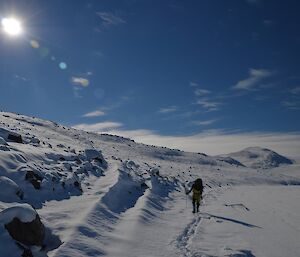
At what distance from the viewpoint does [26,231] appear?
34.9 ft

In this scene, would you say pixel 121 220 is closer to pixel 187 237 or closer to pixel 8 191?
pixel 187 237

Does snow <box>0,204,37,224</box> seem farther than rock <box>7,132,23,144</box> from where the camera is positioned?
No

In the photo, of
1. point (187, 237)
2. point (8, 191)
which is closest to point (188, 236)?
point (187, 237)

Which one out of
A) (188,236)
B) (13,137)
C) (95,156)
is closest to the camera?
(188,236)

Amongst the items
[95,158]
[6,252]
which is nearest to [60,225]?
[6,252]

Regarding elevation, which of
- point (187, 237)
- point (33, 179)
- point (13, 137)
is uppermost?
point (13, 137)

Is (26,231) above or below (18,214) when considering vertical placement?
below

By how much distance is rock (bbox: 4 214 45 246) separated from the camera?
1036 centimetres

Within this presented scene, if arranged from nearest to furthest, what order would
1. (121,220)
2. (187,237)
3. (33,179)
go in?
(187,237) < (121,220) < (33,179)

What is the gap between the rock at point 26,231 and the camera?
10359 mm

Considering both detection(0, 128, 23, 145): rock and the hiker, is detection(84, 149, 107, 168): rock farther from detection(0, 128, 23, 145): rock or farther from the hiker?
the hiker

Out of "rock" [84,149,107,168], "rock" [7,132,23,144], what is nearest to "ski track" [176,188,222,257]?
"rock" [7,132,23,144]

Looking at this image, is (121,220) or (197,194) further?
(197,194)

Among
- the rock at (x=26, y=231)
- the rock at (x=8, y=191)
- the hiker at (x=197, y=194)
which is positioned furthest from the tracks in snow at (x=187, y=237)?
the rock at (x=8, y=191)
